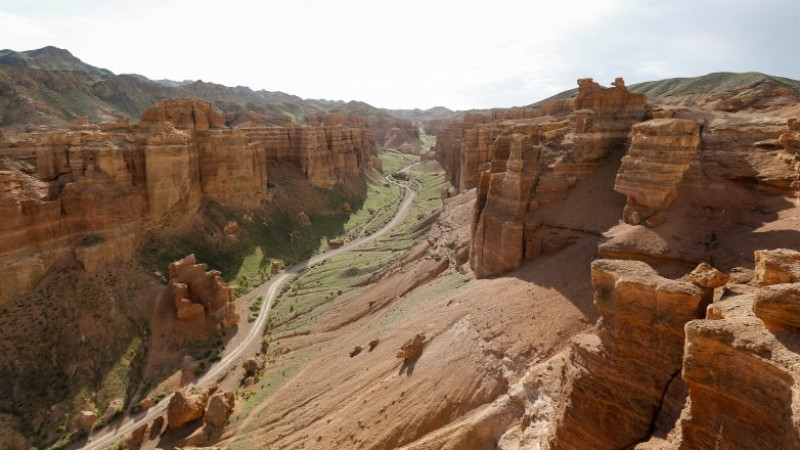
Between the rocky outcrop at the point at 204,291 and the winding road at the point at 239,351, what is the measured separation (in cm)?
270

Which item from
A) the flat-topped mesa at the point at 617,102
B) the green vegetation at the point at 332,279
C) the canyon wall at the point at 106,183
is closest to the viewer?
the flat-topped mesa at the point at 617,102

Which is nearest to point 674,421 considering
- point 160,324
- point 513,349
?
point 513,349

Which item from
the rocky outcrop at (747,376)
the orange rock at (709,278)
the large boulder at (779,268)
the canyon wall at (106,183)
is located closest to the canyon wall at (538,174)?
the orange rock at (709,278)

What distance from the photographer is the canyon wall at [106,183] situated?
34250 mm

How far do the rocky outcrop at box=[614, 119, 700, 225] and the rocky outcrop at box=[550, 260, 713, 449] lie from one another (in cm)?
971

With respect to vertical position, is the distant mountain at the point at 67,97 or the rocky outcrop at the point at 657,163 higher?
the distant mountain at the point at 67,97

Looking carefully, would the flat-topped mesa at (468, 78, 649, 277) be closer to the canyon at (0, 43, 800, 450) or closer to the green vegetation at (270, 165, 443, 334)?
the canyon at (0, 43, 800, 450)

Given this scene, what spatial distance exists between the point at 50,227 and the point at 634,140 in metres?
42.4

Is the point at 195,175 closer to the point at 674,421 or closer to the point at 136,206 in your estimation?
the point at 136,206

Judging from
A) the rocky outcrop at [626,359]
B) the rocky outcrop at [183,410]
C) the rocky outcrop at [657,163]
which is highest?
the rocky outcrop at [657,163]

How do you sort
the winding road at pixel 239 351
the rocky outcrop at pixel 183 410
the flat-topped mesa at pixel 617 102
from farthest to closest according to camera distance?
1. the flat-topped mesa at pixel 617 102
2. the winding road at pixel 239 351
3. the rocky outcrop at pixel 183 410

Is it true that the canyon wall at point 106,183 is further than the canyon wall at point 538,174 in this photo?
Yes

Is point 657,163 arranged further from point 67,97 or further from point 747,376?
point 67,97

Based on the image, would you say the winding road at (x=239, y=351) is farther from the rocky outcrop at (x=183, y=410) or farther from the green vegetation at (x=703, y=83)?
the green vegetation at (x=703, y=83)
